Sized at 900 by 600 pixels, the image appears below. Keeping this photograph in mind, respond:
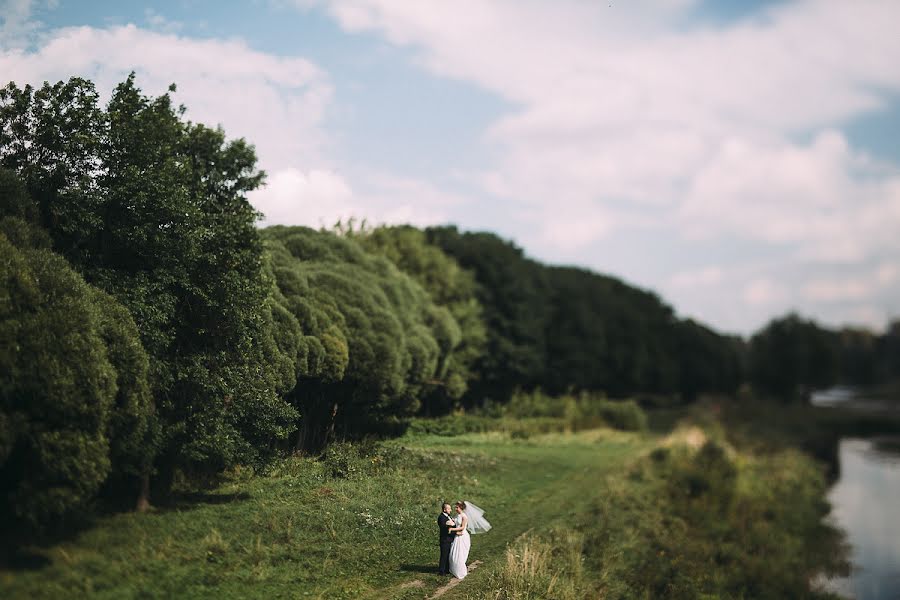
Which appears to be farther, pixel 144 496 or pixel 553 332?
pixel 553 332

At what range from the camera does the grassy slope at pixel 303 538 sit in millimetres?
13000

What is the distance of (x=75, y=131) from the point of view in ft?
53.9

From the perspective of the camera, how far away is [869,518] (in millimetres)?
42062

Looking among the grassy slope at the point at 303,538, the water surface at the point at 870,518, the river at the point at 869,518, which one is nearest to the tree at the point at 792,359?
the river at the point at 869,518

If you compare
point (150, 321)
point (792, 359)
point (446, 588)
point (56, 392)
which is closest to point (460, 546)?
point (446, 588)

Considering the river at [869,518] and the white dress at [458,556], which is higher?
the white dress at [458,556]

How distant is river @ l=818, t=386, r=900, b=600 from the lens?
30438mm

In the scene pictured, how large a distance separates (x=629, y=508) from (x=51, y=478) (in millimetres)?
21267

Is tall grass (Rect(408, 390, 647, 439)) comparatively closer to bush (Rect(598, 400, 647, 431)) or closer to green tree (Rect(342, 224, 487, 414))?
bush (Rect(598, 400, 647, 431))

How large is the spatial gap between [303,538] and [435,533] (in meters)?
4.22

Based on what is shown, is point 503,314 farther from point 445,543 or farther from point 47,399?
point 47,399

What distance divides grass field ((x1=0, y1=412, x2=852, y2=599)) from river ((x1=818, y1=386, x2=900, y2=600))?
1876 mm

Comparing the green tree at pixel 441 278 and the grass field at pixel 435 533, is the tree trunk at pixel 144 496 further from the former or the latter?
the green tree at pixel 441 278

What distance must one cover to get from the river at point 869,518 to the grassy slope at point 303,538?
514 inches
